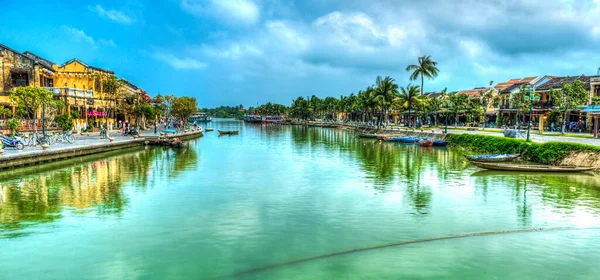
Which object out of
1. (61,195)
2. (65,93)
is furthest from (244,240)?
(65,93)

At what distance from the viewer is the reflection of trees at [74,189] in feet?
58.9

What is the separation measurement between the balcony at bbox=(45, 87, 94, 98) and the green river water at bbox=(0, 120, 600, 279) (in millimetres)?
25736

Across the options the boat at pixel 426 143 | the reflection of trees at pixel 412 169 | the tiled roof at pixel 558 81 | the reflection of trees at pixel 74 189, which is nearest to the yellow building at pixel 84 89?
the reflection of trees at pixel 74 189

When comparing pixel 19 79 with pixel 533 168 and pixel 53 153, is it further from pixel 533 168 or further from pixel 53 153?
pixel 533 168

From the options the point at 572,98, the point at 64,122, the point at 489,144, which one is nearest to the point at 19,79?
the point at 64,122

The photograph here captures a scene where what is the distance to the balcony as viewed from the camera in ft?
167

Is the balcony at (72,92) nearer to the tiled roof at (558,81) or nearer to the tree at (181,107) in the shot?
the tree at (181,107)

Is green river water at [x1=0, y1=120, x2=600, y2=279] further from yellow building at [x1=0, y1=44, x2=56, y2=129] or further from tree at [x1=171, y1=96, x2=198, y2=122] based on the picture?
tree at [x1=171, y1=96, x2=198, y2=122]

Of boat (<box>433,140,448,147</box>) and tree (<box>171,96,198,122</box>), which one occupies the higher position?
tree (<box>171,96,198,122</box>)

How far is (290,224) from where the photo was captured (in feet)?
53.4

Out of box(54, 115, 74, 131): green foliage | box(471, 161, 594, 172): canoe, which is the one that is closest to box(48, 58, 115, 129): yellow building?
box(54, 115, 74, 131): green foliage

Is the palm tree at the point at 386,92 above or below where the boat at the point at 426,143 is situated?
above

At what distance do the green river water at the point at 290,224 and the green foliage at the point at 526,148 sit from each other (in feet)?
13.5

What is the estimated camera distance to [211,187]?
24.2 metres
